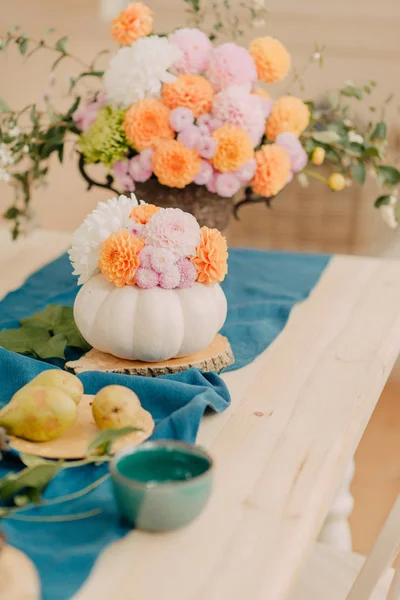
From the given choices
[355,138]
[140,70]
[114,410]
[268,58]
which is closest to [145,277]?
[114,410]

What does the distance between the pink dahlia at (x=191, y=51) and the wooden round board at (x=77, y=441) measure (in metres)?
0.76

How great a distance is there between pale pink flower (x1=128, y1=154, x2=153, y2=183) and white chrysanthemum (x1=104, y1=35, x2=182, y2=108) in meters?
0.10

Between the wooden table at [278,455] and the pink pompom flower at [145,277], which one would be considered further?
the pink pompom flower at [145,277]

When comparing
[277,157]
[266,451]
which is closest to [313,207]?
[277,157]

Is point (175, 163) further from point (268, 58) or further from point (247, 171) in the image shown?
point (268, 58)

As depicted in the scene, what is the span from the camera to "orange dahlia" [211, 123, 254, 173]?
4.79ft

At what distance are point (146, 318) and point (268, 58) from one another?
655 mm

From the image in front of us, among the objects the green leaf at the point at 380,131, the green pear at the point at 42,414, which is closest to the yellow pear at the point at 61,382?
the green pear at the point at 42,414

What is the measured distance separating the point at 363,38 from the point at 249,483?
2223 mm

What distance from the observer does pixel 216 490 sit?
3.02 ft

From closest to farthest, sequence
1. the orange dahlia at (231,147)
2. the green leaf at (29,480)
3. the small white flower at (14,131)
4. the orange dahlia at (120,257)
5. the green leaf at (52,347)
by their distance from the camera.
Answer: the green leaf at (29,480) < the orange dahlia at (120,257) < the green leaf at (52,347) < the orange dahlia at (231,147) < the small white flower at (14,131)

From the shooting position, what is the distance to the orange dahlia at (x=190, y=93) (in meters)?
1.48

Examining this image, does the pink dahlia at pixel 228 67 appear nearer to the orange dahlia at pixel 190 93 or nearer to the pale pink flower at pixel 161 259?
the orange dahlia at pixel 190 93

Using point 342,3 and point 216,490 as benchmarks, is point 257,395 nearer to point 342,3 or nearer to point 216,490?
point 216,490
